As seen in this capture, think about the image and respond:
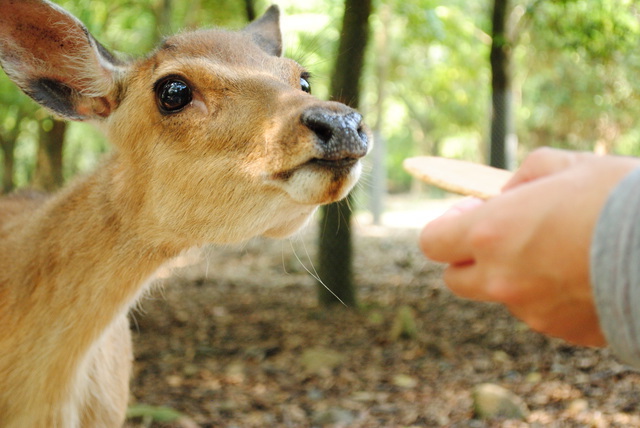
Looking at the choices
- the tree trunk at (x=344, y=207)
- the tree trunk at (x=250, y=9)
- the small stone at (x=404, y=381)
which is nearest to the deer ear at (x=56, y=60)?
the small stone at (x=404, y=381)

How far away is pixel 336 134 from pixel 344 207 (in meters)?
4.56

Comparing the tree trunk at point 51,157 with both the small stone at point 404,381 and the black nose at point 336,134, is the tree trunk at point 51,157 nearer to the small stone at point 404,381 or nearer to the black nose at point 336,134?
the small stone at point 404,381

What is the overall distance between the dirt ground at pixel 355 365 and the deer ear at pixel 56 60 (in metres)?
1.00

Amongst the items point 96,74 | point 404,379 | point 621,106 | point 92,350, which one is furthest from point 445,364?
point 621,106

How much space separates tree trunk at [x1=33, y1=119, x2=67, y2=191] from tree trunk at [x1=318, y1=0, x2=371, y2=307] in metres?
3.22

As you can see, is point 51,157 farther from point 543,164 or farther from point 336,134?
point 543,164

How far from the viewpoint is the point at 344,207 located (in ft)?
22.4

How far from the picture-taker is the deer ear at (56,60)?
2967 mm

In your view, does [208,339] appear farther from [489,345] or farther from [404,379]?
[489,345]

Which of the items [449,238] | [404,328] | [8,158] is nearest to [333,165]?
[449,238]

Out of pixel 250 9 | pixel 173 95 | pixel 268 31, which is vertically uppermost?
pixel 250 9

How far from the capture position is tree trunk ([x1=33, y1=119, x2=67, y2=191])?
7500mm

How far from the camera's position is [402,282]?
8.93 metres

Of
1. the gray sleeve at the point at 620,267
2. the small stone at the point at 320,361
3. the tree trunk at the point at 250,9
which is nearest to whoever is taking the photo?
the gray sleeve at the point at 620,267
